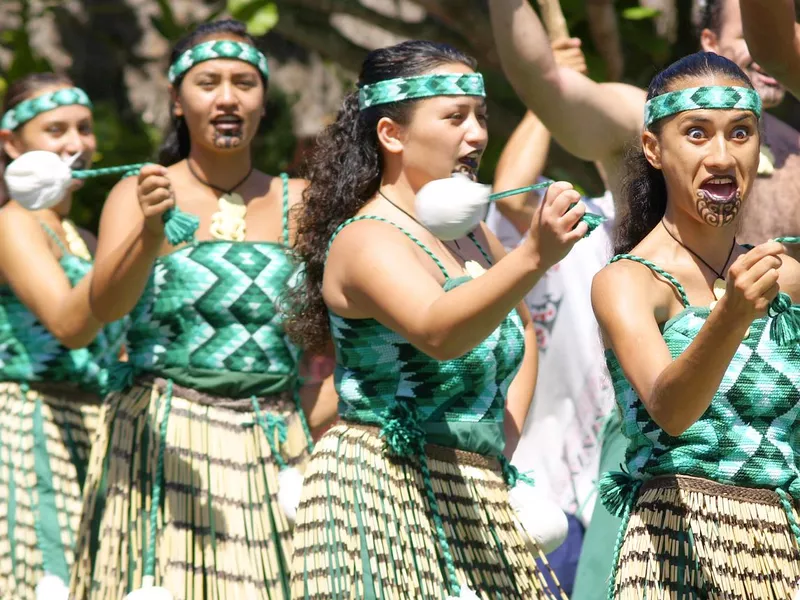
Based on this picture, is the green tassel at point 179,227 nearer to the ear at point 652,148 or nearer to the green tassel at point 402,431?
the green tassel at point 402,431

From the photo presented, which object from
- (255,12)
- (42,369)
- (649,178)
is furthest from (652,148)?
(255,12)

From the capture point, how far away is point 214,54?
4180mm

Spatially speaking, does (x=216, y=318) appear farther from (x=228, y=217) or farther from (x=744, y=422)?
(x=744, y=422)

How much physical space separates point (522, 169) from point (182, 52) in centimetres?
104

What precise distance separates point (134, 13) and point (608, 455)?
4.78m

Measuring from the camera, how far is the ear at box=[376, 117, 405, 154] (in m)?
3.37

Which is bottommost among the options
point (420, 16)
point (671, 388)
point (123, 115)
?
point (123, 115)

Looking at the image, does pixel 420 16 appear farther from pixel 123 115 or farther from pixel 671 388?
pixel 671 388

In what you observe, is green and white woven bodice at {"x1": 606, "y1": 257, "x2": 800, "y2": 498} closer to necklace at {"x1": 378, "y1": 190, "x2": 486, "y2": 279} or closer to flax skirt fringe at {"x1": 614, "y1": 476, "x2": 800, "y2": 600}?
flax skirt fringe at {"x1": 614, "y1": 476, "x2": 800, "y2": 600}

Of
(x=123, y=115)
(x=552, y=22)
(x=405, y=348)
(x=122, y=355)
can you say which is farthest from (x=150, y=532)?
(x=123, y=115)

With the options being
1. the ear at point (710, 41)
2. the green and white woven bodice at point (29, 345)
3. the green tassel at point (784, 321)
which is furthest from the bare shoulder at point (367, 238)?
the green and white woven bodice at point (29, 345)

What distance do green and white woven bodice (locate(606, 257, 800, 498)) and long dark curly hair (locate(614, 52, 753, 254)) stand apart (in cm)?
29

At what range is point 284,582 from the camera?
3764 mm

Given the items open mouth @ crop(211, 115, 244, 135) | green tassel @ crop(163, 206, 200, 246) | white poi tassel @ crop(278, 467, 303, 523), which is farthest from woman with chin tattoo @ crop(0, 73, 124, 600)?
white poi tassel @ crop(278, 467, 303, 523)
